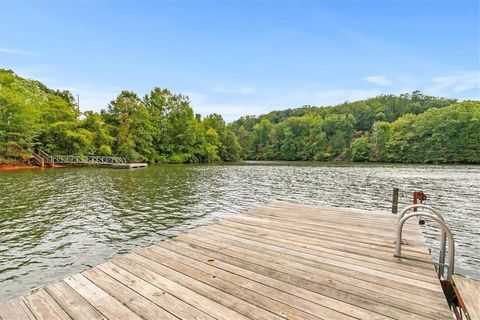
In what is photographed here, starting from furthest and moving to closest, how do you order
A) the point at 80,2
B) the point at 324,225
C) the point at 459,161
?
the point at 459,161 → the point at 80,2 → the point at 324,225

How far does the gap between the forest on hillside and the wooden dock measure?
91.6 feet

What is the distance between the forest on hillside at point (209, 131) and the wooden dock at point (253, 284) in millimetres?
27919

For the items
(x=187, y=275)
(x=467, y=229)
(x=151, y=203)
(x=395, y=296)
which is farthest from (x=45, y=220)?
(x=467, y=229)

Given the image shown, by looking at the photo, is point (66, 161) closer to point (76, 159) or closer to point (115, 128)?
point (76, 159)

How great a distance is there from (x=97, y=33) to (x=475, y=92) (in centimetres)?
8127

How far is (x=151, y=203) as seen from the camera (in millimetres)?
9898

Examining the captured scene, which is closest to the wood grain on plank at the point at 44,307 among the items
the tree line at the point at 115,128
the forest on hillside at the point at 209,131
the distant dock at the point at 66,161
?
the distant dock at the point at 66,161

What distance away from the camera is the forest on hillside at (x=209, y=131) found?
90.9 feet

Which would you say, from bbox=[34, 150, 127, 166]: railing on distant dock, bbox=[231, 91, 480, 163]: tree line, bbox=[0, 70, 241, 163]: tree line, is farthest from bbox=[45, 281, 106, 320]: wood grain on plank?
bbox=[231, 91, 480, 163]: tree line

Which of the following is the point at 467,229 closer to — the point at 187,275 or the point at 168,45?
the point at 187,275

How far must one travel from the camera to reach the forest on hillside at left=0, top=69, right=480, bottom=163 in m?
27.7

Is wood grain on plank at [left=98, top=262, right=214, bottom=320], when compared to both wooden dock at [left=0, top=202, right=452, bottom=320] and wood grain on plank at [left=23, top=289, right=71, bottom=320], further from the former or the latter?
wood grain on plank at [left=23, top=289, right=71, bottom=320]

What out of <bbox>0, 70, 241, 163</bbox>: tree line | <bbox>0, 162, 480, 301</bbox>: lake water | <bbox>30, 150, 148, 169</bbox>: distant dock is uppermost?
<bbox>0, 70, 241, 163</bbox>: tree line

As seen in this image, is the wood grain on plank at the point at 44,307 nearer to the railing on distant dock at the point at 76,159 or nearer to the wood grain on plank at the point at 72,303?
the wood grain on plank at the point at 72,303
